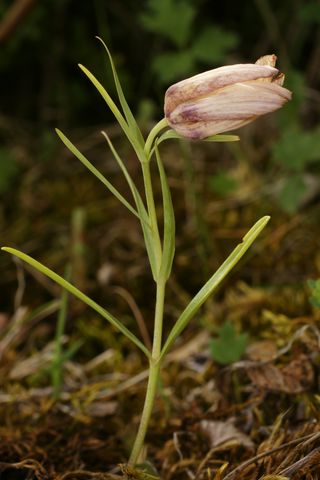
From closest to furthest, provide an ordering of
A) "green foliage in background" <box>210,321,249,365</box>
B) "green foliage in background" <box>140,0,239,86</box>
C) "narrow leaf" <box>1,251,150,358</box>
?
1. "narrow leaf" <box>1,251,150,358</box>
2. "green foliage in background" <box>210,321,249,365</box>
3. "green foliage in background" <box>140,0,239,86</box>

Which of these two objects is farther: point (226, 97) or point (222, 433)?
point (222, 433)

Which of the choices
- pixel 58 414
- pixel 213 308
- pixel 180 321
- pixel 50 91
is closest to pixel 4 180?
pixel 50 91

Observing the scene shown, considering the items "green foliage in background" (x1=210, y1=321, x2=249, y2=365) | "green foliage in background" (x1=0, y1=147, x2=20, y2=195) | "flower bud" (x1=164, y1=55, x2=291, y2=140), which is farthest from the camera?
"green foliage in background" (x1=0, y1=147, x2=20, y2=195)

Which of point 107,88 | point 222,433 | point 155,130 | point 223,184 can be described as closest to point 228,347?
point 222,433

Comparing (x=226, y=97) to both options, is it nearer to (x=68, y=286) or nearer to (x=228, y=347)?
(x=68, y=286)

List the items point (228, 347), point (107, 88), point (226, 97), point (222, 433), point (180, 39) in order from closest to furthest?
1. point (226, 97)
2. point (222, 433)
3. point (228, 347)
4. point (180, 39)
5. point (107, 88)

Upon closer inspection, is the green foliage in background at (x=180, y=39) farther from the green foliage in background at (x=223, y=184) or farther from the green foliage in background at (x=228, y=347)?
the green foliage in background at (x=228, y=347)

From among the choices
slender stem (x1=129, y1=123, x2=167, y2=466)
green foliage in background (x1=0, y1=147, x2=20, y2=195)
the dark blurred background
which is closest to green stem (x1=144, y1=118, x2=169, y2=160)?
slender stem (x1=129, y1=123, x2=167, y2=466)

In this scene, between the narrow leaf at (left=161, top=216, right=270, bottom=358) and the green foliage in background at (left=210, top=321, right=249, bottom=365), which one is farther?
the green foliage in background at (left=210, top=321, right=249, bottom=365)

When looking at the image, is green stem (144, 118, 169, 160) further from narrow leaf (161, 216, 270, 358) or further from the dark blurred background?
the dark blurred background
